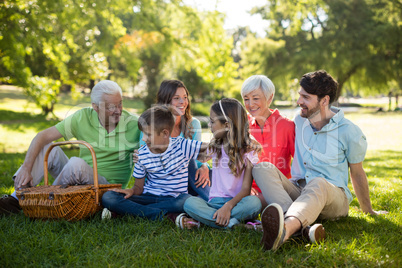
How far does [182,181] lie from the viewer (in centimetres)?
375

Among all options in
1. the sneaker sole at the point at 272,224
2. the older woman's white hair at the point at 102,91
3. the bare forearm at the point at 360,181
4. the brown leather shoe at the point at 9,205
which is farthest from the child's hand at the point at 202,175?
the brown leather shoe at the point at 9,205

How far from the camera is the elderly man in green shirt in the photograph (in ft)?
12.8

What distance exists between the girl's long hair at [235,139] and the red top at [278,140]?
407 millimetres

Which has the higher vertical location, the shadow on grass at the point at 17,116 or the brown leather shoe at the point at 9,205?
the brown leather shoe at the point at 9,205

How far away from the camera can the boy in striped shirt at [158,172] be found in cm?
357

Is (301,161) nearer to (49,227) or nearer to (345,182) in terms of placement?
(345,182)

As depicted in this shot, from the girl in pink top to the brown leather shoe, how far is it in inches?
69.7

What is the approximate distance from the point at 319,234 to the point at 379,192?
7.79ft

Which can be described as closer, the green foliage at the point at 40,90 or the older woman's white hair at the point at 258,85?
the older woman's white hair at the point at 258,85

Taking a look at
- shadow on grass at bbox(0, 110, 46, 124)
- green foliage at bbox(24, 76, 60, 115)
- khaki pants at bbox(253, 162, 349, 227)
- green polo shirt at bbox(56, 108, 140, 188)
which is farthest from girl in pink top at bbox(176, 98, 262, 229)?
shadow on grass at bbox(0, 110, 46, 124)

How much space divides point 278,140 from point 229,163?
73 cm

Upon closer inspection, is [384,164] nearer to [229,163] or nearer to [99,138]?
[229,163]

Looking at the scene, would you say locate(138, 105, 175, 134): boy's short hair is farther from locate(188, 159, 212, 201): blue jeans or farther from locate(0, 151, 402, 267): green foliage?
locate(0, 151, 402, 267): green foliage

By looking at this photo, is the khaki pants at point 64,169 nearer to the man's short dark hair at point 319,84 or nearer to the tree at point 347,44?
the man's short dark hair at point 319,84
